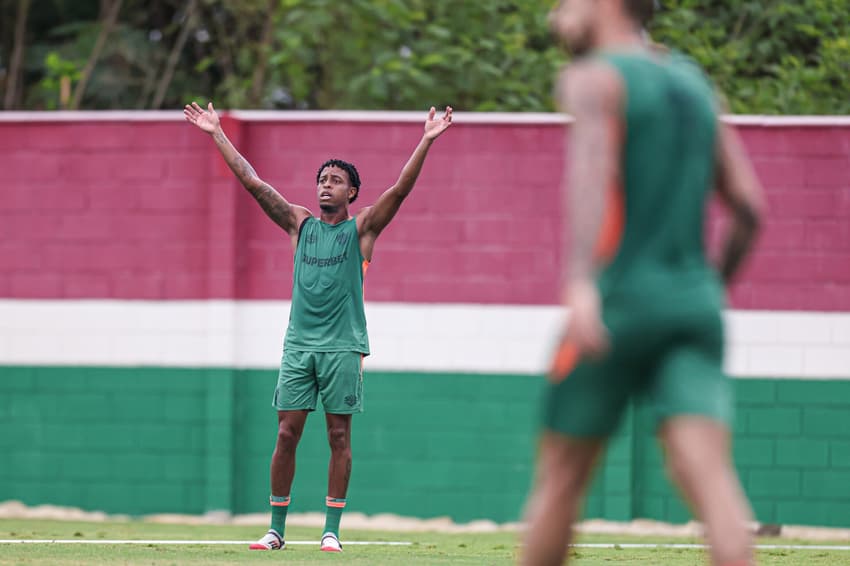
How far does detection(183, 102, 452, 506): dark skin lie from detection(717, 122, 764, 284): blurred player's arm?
11.8ft

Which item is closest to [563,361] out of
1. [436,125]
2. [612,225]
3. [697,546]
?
[612,225]

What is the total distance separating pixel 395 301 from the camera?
34.3ft

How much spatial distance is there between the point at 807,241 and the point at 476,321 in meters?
2.53

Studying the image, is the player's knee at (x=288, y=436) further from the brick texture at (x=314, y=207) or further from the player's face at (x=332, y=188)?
the brick texture at (x=314, y=207)

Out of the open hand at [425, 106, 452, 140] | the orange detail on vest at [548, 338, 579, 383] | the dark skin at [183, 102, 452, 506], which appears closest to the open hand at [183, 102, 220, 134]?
the dark skin at [183, 102, 452, 506]

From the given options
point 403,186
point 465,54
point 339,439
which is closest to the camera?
point 403,186

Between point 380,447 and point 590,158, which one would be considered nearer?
point 590,158

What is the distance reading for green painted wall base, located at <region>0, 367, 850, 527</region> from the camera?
10266 millimetres

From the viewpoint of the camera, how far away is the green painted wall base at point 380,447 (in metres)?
10.3

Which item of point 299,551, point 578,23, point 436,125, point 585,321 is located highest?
point 436,125

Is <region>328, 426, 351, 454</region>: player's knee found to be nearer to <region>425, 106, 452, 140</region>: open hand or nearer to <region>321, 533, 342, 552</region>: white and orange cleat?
<region>321, 533, 342, 552</region>: white and orange cleat

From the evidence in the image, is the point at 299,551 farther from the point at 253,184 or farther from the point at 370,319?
the point at 370,319

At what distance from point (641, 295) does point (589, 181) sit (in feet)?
1.01

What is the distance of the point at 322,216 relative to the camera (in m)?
7.57
